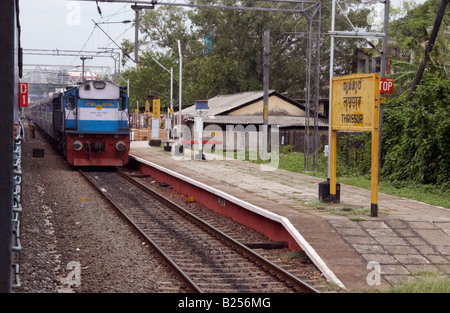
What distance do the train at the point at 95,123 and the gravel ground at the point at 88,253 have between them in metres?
6.70

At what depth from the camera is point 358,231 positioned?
988 cm

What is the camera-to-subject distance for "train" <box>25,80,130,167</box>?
22533 millimetres

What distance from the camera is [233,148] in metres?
35.3

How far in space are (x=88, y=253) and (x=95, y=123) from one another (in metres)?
13.9

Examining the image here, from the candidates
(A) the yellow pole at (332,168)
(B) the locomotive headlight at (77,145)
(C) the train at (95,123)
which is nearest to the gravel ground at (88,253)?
(A) the yellow pole at (332,168)

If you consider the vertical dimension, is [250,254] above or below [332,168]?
below

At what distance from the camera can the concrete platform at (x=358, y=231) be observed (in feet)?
26.9

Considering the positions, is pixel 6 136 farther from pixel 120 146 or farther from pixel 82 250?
pixel 120 146

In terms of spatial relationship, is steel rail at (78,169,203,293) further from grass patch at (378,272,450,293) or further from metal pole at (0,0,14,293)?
metal pole at (0,0,14,293)

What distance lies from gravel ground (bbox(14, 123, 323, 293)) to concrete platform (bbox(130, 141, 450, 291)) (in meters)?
0.41

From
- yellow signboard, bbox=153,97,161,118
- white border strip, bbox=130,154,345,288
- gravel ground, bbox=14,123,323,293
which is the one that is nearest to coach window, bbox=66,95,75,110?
gravel ground, bbox=14,123,323,293

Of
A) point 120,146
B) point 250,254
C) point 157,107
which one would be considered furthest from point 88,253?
point 157,107

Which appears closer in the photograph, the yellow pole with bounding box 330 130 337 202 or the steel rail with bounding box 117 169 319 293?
the steel rail with bounding box 117 169 319 293
